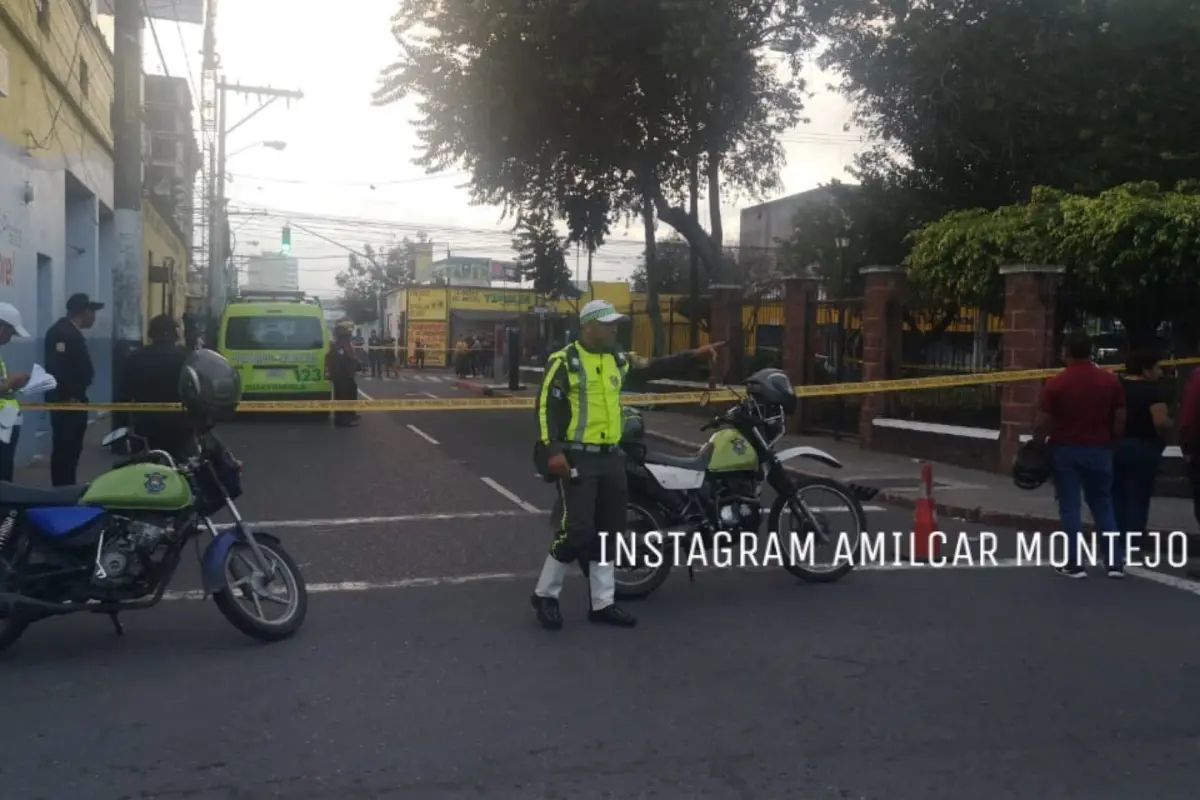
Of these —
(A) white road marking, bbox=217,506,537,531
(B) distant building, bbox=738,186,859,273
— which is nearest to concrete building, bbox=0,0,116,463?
(A) white road marking, bbox=217,506,537,531

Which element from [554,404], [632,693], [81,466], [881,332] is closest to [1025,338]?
[881,332]

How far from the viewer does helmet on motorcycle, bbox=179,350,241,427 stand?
6.59m

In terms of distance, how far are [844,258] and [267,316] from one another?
1283 cm

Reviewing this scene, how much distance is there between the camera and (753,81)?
2338 centimetres

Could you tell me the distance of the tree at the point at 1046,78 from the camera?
2097 cm

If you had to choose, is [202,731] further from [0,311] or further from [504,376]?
[504,376]

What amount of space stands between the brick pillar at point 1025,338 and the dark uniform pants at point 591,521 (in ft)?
25.9

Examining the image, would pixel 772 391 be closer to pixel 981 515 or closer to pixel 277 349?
pixel 981 515

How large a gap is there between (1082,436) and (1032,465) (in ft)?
1.81

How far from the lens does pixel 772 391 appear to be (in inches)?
317

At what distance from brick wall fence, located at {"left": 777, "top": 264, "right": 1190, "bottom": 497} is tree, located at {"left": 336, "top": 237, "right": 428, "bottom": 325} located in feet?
243

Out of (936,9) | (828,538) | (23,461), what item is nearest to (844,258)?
(936,9)

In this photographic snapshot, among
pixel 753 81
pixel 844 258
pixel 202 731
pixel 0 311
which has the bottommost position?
pixel 202 731

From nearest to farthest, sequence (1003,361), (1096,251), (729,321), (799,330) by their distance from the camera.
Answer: (1003,361) → (1096,251) → (799,330) → (729,321)
